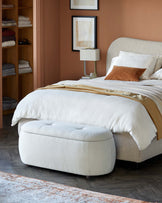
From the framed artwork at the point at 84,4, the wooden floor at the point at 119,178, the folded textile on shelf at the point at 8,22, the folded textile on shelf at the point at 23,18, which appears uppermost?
the framed artwork at the point at 84,4

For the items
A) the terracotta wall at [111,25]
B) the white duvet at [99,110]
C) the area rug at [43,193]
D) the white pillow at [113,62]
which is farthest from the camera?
the terracotta wall at [111,25]

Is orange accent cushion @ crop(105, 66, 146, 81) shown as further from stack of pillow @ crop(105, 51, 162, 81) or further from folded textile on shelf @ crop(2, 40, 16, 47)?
folded textile on shelf @ crop(2, 40, 16, 47)

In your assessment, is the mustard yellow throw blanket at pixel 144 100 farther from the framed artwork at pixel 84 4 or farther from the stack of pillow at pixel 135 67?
the framed artwork at pixel 84 4

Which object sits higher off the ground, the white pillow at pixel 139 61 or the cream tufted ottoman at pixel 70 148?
the white pillow at pixel 139 61

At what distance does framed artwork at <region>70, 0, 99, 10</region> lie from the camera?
23.4 ft

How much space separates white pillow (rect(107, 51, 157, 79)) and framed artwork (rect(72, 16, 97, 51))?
35.4 inches

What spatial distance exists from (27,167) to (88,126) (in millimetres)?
723

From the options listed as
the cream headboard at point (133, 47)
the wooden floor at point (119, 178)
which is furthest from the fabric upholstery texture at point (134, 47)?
the wooden floor at point (119, 178)

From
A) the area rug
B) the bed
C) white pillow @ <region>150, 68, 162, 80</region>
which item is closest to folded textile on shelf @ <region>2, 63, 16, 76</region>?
the bed

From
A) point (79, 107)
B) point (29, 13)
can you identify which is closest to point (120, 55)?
point (29, 13)

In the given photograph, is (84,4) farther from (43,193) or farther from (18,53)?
(43,193)

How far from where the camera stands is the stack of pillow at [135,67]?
Result: 19.8ft

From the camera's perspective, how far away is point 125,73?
6.04 meters

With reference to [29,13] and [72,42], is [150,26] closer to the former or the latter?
[72,42]
